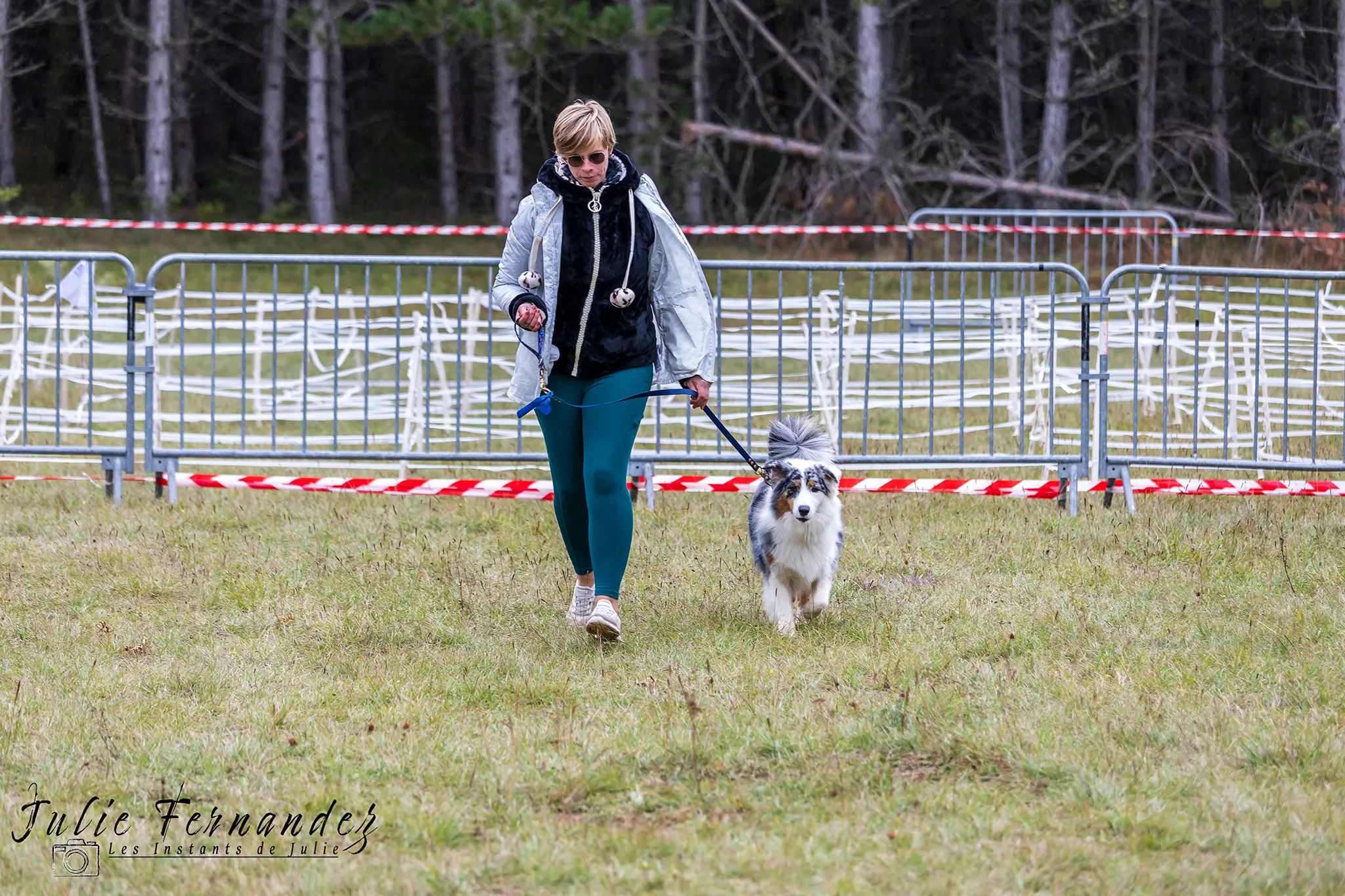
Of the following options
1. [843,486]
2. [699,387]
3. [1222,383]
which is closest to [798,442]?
[699,387]

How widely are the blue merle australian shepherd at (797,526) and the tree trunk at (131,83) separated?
3183cm

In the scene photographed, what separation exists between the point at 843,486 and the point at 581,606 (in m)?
2.34

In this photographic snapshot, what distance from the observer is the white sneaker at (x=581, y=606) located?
590cm

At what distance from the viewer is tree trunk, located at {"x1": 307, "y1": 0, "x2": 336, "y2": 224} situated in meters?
29.5

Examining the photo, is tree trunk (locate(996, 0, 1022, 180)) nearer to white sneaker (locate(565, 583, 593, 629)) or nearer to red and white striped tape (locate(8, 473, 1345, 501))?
red and white striped tape (locate(8, 473, 1345, 501))

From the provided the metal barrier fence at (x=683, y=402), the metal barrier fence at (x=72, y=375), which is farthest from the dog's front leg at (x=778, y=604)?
the metal barrier fence at (x=72, y=375)

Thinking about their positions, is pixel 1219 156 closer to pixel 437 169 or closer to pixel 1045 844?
pixel 437 169

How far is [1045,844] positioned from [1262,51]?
1341 inches

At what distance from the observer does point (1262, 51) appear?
34.1 m

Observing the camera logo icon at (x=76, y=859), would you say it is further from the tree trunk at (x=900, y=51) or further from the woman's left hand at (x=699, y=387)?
the tree trunk at (x=900, y=51)

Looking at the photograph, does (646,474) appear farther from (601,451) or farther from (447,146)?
(447,146)

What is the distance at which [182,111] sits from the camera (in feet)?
117

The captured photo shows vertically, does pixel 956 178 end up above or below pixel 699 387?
above

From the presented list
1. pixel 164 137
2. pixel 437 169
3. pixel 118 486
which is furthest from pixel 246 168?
pixel 118 486
